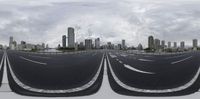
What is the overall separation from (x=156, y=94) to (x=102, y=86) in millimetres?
2851

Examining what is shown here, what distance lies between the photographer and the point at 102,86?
15.1 m

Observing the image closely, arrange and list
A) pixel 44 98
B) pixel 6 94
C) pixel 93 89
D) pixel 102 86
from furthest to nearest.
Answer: pixel 102 86
pixel 93 89
pixel 6 94
pixel 44 98

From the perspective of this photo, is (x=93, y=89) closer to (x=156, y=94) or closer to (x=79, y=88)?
(x=79, y=88)

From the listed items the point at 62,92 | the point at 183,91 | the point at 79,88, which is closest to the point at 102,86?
the point at 79,88

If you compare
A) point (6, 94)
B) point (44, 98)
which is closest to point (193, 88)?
point (44, 98)

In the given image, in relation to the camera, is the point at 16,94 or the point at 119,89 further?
the point at 119,89

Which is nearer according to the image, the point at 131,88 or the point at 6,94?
the point at 6,94

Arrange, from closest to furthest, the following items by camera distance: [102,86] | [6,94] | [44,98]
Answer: [44,98] → [6,94] → [102,86]

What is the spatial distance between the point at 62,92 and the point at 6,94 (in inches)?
76.7

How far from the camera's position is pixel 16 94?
42.5ft

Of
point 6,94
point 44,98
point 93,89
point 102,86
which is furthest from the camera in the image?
point 102,86

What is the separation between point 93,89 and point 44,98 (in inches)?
99.6

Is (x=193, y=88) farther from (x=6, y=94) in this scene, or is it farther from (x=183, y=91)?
(x=6, y=94)

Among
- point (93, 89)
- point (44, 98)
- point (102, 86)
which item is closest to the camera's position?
point (44, 98)
